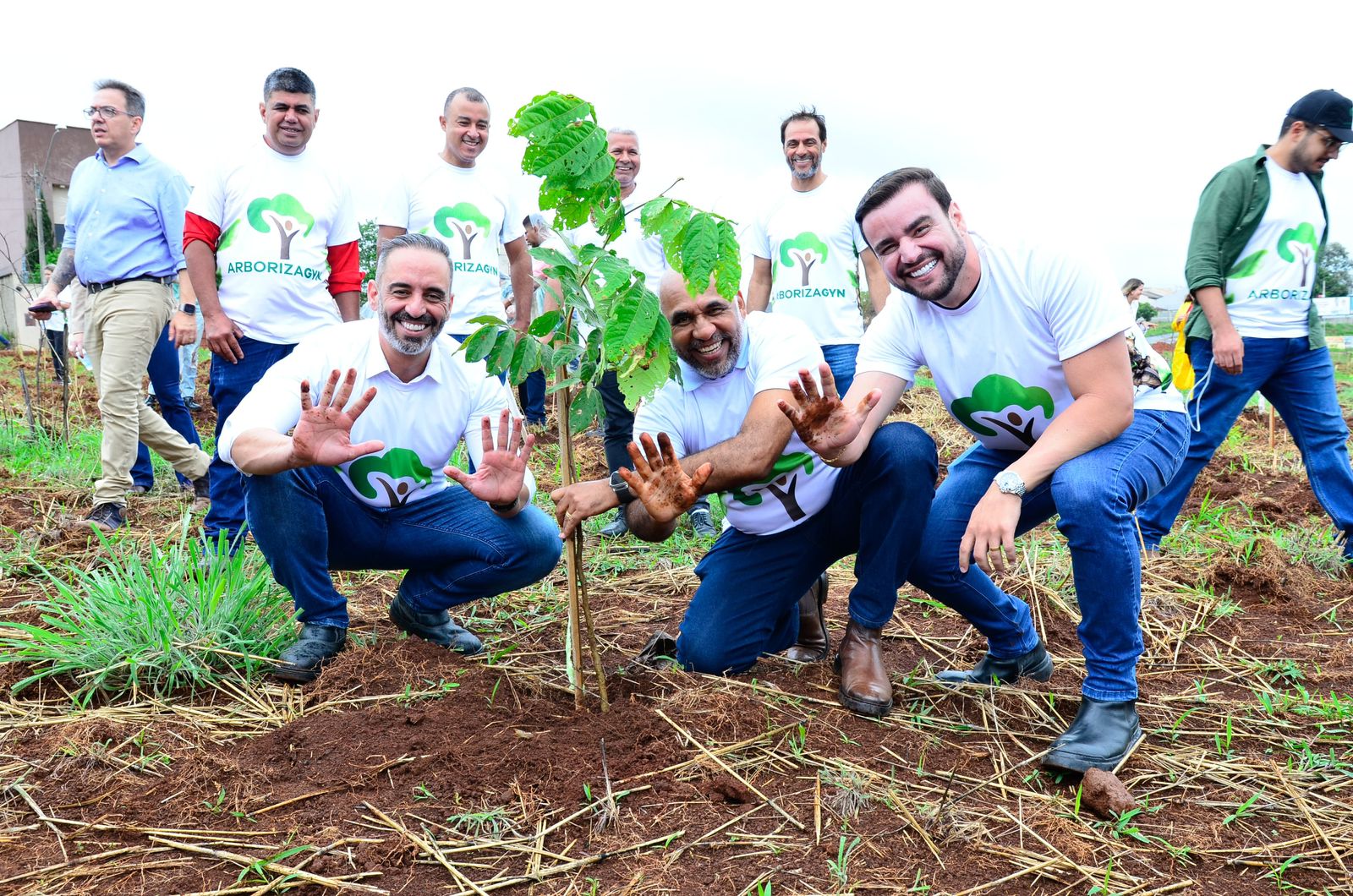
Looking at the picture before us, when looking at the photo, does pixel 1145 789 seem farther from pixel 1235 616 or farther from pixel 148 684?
pixel 148 684

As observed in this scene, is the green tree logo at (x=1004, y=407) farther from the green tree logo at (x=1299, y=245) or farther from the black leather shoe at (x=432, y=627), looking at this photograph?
the green tree logo at (x=1299, y=245)

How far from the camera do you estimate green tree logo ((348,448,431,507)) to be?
10.2ft

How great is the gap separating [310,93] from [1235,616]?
431 cm

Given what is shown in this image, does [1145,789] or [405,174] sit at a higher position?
[405,174]

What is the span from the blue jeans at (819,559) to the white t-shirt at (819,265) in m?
1.84

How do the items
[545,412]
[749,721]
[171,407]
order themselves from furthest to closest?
[545,412], [171,407], [749,721]

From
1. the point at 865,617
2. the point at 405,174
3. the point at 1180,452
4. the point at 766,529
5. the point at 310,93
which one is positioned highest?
the point at 310,93

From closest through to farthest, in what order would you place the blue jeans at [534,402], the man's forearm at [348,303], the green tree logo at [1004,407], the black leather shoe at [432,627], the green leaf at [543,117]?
the green leaf at [543,117] < the green tree logo at [1004,407] < the black leather shoe at [432,627] < the man's forearm at [348,303] < the blue jeans at [534,402]

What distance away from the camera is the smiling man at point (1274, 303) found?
4.17 metres

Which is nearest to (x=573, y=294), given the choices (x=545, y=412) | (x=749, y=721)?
(x=749, y=721)

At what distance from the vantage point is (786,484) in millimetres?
2975

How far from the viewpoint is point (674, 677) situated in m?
2.81

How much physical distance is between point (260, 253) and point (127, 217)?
1264mm

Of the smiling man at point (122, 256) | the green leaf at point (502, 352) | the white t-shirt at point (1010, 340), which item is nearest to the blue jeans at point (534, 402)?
the smiling man at point (122, 256)
